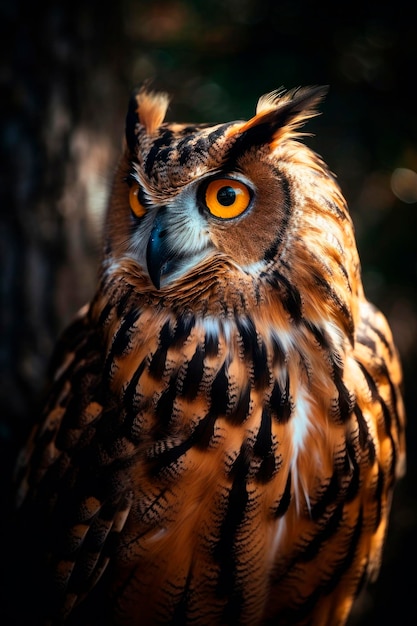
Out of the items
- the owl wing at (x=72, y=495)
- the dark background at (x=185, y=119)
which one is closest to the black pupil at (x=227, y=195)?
the owl wing at (x=72, y=495)

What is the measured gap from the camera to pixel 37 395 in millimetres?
2086

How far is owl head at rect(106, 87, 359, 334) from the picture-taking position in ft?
3.48

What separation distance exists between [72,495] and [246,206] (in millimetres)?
760

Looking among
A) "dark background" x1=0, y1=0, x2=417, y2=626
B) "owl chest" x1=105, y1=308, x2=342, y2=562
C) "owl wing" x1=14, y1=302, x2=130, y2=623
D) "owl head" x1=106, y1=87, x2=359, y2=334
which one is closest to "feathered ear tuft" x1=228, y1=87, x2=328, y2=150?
"owl head" x1=106, y1=87, x2=359, y2=334

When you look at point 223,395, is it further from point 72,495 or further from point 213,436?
point 72,495

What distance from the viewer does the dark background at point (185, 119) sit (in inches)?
76.5

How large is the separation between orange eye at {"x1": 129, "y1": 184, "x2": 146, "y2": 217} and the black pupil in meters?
0.20

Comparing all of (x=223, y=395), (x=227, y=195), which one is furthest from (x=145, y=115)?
(x=223, y=395)

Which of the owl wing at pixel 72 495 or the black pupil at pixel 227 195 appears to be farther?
the owl wing at pixel 72 495

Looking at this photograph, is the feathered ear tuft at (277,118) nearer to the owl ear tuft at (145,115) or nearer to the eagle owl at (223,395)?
the eagle owl at (223,395)

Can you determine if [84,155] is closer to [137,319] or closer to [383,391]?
Answer: [137,319]

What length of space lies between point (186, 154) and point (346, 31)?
153cm

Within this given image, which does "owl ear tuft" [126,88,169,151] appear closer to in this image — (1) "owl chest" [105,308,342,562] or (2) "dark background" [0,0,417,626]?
(1) "owl chest" [105,308,342,562]

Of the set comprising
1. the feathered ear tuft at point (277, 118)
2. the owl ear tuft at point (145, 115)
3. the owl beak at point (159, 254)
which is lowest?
the owl beak at point (159, 254)
